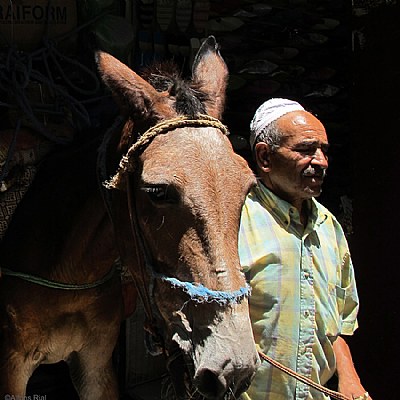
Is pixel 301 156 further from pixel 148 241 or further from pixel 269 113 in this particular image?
pixel 148 241

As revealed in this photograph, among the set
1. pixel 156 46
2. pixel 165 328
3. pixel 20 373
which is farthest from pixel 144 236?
pixel 156 46

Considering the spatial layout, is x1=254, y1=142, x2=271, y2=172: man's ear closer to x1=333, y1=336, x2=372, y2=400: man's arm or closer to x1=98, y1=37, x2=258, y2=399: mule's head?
x1=98, y1=37, x2=258, y2=399: mule's head

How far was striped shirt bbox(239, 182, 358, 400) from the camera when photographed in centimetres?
225

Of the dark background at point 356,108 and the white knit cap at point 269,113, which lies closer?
the white knit cap at point 269,113

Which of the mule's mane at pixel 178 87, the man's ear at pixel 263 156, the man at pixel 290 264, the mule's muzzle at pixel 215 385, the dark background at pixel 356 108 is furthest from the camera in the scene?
the dark background at pixel 356 108

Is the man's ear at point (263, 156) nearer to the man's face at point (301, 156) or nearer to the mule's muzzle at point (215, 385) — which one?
the man's face at point (301, 156)

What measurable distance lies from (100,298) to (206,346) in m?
1.14

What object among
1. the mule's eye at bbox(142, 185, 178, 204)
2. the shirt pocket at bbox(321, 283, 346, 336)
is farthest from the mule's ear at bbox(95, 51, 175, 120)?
the shirt pocket at bbox(321, 283, 346, 336)

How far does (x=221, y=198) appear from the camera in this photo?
1731 mm

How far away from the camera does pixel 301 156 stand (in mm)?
2266

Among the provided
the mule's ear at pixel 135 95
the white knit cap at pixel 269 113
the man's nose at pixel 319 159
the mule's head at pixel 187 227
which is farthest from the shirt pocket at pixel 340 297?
the mule's ear at pixel 135 95

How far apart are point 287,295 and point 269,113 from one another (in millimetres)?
718

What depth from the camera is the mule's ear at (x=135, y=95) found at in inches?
76.0

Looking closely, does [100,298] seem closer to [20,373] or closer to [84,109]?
[20,373]
